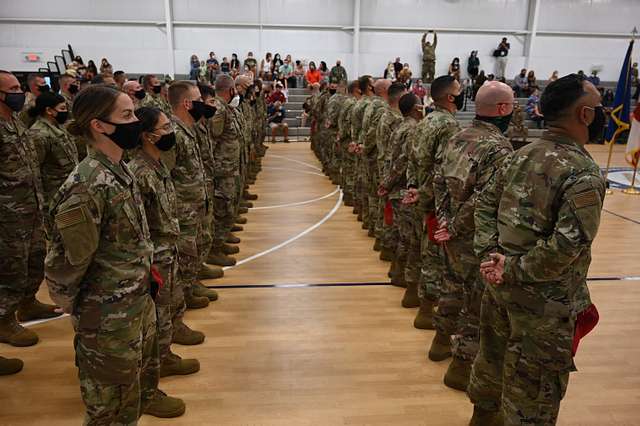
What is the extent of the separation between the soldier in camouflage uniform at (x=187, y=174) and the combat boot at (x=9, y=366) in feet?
3.28

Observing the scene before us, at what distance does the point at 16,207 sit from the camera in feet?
11.1

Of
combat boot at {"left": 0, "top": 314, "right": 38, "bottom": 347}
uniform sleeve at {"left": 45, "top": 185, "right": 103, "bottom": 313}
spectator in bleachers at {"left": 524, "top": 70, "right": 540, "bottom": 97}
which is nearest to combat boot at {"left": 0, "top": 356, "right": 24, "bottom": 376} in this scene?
combat boot at {"left": 0, "top": 314, "right": 38, "bottom": 347}

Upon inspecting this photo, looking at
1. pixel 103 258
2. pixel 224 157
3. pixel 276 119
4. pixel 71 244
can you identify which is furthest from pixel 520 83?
pixel 71 244

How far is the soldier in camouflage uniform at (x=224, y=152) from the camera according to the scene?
15.7 feet

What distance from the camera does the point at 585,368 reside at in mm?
3373

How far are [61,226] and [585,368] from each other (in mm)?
3378

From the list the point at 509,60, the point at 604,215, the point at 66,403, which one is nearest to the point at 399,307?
the point at 66,403

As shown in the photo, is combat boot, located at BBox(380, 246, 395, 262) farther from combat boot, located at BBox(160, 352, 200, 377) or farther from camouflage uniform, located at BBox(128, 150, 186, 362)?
camouflage uniform, located at BBox(128, 150, 186, 362)

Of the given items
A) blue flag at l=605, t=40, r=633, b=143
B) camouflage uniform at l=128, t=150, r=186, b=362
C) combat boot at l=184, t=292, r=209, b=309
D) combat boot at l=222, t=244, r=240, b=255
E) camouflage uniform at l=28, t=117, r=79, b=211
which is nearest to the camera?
camouflage uniform at l=128, t=150, r=186, b=362

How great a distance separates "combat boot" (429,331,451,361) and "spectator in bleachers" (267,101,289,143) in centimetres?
1212

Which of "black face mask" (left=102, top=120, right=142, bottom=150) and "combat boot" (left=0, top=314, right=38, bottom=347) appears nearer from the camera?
"black face mask" (left=102, top=120, right=142, bottom=150)

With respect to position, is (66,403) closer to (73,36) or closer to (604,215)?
(604,215)

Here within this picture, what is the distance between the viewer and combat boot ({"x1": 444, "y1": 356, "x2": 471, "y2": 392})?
3031 millimetres

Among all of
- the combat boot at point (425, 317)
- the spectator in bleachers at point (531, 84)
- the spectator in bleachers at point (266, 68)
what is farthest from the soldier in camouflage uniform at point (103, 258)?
the spectator in bleachers at point (531, 84)
